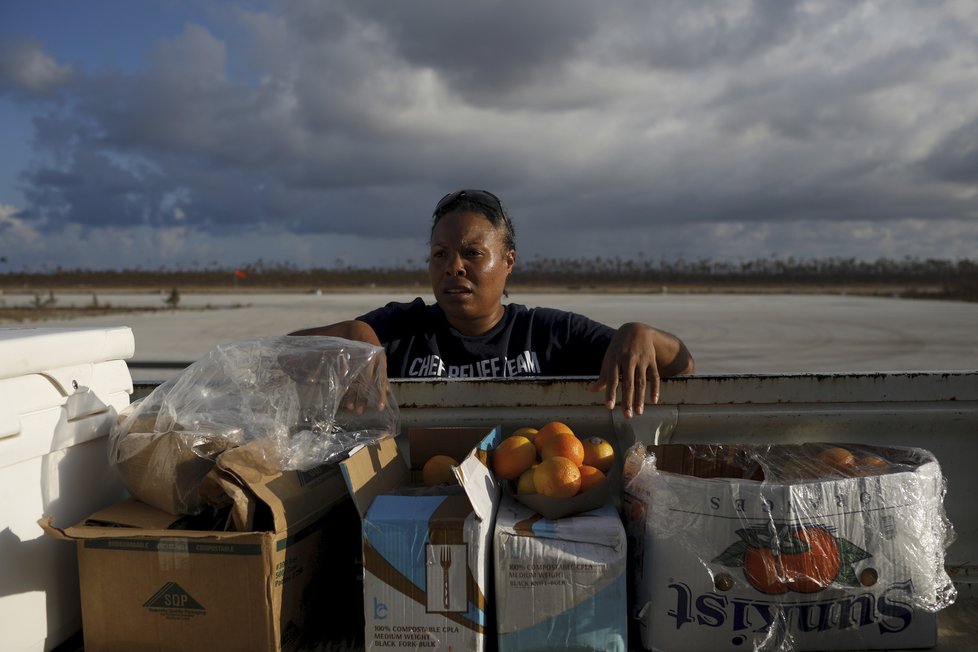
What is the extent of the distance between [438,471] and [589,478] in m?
0.48

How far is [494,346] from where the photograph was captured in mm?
2955

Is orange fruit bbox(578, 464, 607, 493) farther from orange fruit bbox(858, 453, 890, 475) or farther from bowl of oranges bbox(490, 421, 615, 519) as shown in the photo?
orange fruit bbox(858, 453, 890, 475)

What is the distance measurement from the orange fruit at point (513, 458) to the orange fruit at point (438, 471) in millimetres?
160

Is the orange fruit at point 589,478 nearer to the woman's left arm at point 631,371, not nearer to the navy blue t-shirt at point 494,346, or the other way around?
the woman's left arm at point 631,371

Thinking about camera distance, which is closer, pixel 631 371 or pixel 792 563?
pixel 792 563

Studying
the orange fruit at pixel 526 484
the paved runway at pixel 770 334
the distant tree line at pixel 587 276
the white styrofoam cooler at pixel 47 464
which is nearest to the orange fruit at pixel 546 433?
the orange fruit at pixel 526 484

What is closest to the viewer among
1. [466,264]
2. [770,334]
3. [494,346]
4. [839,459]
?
[839,459]

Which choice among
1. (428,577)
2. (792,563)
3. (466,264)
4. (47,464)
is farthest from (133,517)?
(792,563)

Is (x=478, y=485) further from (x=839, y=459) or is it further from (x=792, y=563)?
(x=839, y=459)

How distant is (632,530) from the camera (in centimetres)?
201

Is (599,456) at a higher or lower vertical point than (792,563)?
higher

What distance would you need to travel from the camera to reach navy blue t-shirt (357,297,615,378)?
2.89 metres

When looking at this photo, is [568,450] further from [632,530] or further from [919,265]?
[919,265]

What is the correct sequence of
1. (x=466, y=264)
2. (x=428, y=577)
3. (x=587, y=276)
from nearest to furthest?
(x=428, y=577) → (x=466, y=264) → (x=587, y=276)
